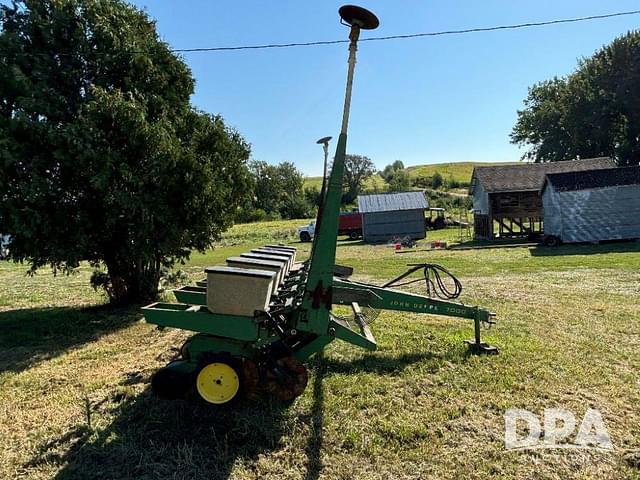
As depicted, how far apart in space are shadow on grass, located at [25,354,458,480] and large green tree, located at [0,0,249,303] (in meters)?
4.38

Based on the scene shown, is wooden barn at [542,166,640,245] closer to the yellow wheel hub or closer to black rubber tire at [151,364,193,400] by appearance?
the yellow wheel hub

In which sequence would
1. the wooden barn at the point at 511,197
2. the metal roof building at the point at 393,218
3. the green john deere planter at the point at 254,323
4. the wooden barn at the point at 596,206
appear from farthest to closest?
the metal roof building at the point at 393,218 → the wooden barn at the point at 511,197 → the wooden barn at the point at 596,206 → the green john deere planter at the point at 254,323

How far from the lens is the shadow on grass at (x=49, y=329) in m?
6.53

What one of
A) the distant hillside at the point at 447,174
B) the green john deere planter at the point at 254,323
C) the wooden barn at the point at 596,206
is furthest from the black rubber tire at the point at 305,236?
the distant hillside at the point at 447,174

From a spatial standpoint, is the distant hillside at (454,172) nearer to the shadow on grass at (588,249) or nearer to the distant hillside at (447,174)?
the distant hillside at (447,174)

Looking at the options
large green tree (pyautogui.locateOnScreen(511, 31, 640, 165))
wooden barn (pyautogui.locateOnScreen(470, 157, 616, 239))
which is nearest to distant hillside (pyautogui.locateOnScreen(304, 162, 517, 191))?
large green tree (pyautogui.locateOnScreen(511, 31, 640, 165))

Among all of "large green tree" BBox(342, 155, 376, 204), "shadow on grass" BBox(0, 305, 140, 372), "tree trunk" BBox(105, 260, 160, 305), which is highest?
"large green tree" BBox(342, 155, 376, 204)

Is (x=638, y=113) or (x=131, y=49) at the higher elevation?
(x=638, y=113)

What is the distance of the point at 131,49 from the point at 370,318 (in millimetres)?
6512

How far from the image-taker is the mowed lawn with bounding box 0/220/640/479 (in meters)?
3.31

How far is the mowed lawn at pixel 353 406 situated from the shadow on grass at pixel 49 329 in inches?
2.0

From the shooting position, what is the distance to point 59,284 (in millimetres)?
14633

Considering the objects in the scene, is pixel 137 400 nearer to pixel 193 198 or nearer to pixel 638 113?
pixel 193 198

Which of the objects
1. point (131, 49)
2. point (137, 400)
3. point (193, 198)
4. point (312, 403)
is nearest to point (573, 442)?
point (312, 403)
